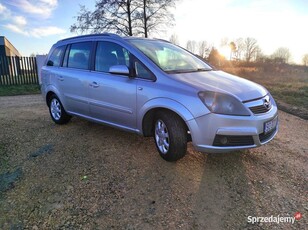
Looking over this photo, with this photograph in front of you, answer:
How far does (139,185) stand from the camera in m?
3.04

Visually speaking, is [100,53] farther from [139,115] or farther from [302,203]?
[302,203]

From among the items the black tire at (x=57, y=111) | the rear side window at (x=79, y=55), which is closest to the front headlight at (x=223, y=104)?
the rear side window at (x=79, y=55)

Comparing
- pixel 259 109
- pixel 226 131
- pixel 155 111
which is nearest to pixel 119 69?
pixel 155 111

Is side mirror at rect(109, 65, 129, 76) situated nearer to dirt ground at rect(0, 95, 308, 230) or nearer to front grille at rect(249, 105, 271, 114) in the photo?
dirt ground at rect(0, 95, 308, 230)

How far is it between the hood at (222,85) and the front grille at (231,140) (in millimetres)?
475

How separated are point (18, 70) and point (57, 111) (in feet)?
31.6

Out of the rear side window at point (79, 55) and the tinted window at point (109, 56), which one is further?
the rear side window at point (79, 55)

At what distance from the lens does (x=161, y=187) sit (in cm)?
298

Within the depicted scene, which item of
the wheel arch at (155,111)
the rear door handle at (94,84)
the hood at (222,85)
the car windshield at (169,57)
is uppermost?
the car windshield at (169,57)

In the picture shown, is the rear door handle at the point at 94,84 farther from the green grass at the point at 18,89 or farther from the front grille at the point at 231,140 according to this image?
the green grass at the point at 18,89

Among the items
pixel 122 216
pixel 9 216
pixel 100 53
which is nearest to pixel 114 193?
pixel 122 216

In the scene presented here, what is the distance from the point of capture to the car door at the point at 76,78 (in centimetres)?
443

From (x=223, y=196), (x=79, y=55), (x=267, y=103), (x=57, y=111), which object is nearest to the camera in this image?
(x=223, y=196)

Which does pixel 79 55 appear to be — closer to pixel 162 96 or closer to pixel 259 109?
pixel 162 96
